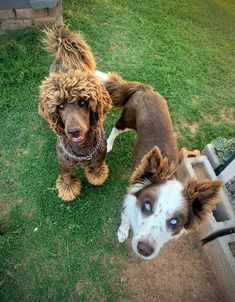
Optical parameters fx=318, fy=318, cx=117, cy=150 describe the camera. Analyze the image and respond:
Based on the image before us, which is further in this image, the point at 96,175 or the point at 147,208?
the point at 96,175

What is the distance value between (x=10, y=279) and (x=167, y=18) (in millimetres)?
4684

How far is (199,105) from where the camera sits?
466 cm

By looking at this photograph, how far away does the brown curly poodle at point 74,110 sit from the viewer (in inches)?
107

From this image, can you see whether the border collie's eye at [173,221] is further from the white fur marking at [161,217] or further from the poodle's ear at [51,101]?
the poodle's ear at [51,101]

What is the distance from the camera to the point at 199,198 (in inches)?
95.7

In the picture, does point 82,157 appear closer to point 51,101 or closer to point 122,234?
point 51,101

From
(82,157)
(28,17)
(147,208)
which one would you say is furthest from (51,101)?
(28,17)

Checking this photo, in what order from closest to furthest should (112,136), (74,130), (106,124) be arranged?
1. (74,130)
2. (112,136)
3. (106,124)

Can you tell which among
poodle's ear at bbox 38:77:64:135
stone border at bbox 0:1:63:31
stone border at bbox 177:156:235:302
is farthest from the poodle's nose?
stone border at bbox 0:1:63:31

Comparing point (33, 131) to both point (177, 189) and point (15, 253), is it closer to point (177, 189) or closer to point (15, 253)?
point (15, 253)

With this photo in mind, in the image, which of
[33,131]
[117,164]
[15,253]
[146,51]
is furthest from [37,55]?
[15,253]

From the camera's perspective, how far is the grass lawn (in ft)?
10.9

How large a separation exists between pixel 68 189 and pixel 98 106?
1153mm

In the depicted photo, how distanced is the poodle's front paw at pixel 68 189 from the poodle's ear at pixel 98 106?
89 cm
